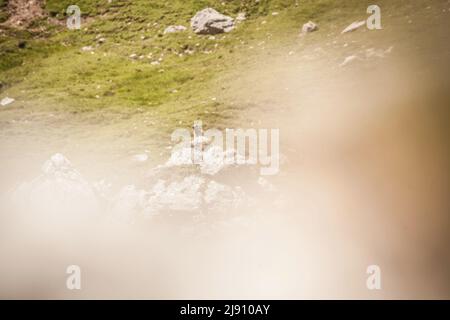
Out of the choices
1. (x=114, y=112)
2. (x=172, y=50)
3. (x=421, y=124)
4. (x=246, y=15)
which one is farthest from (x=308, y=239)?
(x=246, y=15)

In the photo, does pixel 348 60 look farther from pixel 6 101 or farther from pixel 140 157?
pixel 6 101

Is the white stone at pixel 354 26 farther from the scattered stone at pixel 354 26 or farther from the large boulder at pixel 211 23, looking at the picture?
the large boulder at pixel 211 23

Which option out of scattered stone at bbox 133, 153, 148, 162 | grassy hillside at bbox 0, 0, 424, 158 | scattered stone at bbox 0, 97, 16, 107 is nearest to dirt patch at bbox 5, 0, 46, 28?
grassy hillside at bbox 0, 0, 424, 158

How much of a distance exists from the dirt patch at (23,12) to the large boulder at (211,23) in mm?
11698

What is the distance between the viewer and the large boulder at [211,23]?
23.5 meters

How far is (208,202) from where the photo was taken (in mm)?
10555

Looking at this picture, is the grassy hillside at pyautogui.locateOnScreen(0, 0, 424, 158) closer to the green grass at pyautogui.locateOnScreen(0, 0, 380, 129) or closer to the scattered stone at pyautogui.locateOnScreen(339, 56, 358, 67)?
the green grass at pyautogui.locateOnScreen(0, 0, 380, 129)

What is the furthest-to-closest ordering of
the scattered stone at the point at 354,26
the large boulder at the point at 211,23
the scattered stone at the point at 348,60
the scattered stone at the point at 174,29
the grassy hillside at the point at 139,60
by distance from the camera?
the scattered stone at the point at 174,29 → the large boulder at the point at 211,23 → the scattered stone at the point at 354,26 → the grassy hillside at the point at 139,60 → the scattered stone at the point at 348,60

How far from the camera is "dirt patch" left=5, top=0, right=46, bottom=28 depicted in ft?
87.7

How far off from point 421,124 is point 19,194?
1141 centimetres

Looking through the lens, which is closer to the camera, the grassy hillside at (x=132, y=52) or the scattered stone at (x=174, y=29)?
the grassy hillside at (x=132, y=52)

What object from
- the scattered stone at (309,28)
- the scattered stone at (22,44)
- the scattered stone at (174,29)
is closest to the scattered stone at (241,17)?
the scattered stone at (174,29)

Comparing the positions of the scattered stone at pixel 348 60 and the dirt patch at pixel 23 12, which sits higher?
the dirt patch at pixel 23 12
